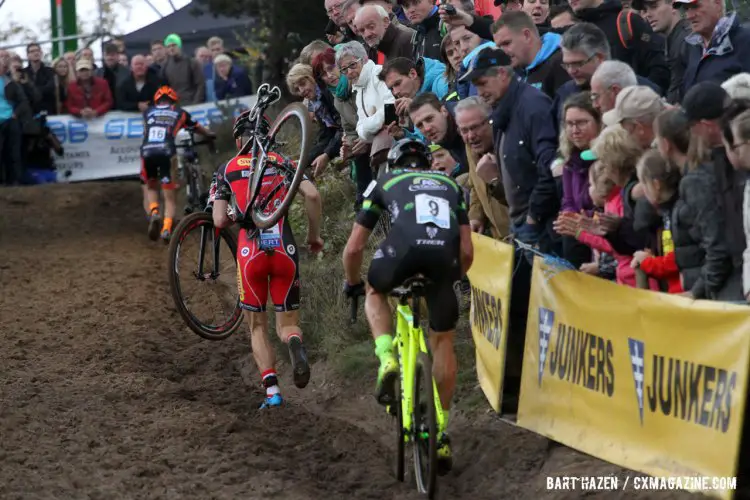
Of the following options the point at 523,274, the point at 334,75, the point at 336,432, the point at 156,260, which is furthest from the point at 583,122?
the point at 156,260

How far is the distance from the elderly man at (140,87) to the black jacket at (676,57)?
1281cm

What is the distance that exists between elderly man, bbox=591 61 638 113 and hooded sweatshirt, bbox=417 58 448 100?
129 inches

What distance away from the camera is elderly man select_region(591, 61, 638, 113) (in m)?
7.68

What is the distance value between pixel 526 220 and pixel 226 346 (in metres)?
5.14

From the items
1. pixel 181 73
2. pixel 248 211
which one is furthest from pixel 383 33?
pixel 181 73

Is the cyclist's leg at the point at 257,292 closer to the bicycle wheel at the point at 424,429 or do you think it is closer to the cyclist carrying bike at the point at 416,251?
the cyclist carrying bike at the point at 416,251

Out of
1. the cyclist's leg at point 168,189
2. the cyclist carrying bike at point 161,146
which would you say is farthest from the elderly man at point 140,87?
the cyclist's leg at point 168,189

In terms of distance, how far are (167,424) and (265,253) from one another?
62.9 inches

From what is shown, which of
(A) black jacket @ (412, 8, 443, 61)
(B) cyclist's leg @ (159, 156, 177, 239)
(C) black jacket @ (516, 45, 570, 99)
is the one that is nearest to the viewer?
(C) black jacket @ (516, 45, 570, 99)

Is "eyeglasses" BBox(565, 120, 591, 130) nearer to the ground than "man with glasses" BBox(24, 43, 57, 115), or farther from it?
farther from it

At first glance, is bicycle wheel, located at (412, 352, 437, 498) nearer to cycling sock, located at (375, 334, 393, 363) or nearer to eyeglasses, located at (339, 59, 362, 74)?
cycling sock, located at (375, 334, 393, 363)

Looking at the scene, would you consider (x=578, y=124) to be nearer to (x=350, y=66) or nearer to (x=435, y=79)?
(x=435, y=79)

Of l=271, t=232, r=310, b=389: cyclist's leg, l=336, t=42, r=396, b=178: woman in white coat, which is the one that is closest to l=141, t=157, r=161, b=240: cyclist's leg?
l=336, t=42, r=396, b=178: woman in white coat

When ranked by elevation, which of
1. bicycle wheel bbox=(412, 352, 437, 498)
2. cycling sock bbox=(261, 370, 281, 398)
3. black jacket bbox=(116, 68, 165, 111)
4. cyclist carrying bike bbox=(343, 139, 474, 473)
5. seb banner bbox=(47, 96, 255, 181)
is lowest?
seb banner bbox=(47, 96, 255, 181)
